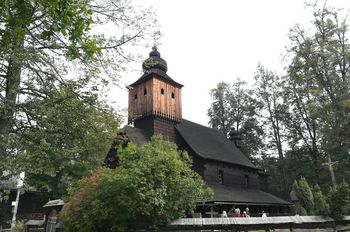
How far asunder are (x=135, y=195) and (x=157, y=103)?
1784cm

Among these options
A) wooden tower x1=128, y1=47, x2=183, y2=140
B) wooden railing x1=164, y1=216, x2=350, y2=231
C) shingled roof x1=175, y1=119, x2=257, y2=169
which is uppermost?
wooden tower x1=128, y1=47, x2=183, y2=140

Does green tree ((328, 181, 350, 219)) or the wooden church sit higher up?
the wooden church

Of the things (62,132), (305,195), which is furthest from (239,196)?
(62,132)

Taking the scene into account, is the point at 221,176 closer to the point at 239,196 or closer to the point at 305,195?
the point at 239,196

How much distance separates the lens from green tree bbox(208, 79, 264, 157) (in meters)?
50.5

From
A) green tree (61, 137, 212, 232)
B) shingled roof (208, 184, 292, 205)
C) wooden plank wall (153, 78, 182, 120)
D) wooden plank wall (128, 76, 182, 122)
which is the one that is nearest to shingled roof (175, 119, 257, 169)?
wooden plank wall (153, 78, 182, 120)

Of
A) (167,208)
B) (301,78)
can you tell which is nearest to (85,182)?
(167,208)

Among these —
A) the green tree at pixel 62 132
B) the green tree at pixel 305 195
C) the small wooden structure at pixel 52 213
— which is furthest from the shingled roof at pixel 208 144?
the green tree at pixel 62 132

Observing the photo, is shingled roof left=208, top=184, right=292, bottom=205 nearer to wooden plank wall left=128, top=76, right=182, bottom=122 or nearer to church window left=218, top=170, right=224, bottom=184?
church window left=218, top=170, right=224, bottom=184

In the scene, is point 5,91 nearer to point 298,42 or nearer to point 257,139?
point 298,42

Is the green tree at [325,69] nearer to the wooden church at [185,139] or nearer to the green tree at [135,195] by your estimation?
the wooden church at [185,139]

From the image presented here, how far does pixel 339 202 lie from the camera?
617 inches

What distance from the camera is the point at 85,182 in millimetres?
13758

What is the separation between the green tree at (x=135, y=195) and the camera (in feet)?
37.3
